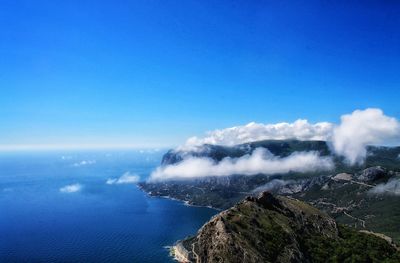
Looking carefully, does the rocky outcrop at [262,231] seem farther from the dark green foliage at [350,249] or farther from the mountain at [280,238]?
the dark green foliage at [350,249]

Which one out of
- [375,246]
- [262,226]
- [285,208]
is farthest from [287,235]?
[375,246]

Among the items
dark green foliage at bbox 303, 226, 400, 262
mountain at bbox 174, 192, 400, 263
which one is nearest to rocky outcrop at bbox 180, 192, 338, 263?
mountain at bbox 174, 192, 400, 263

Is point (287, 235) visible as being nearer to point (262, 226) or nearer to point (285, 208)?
point (262, 226)

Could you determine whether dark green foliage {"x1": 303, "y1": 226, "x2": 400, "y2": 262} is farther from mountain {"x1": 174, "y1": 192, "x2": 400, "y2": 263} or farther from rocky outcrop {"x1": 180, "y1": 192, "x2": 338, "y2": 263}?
rocky outcrop {"x1": 180, "y1": 192, "x2": 338, "y2": 263}

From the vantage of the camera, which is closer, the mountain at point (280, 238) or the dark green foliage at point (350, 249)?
the mountain at point (280, 238)

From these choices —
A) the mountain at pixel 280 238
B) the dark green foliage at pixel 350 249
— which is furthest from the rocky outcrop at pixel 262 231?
the dark green foliage at pixel 350 249

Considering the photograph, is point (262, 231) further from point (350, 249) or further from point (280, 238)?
point (350, 249)

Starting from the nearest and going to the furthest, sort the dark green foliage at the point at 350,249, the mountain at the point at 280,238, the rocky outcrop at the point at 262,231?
the rocky outcrop at the point at 262,231 < the mountain at the point at 280,238 < the dark green foliage at the point at 350,249

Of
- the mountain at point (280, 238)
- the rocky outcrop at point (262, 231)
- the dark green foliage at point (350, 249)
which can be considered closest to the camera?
the rocky outcrop at point (262, 231)

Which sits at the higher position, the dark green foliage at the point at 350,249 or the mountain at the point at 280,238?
the mountain at the point at 280,238

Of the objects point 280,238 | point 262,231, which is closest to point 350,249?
point 280,238

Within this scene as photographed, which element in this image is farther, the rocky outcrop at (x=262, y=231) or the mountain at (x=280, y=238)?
the mountain at (x=280, y=238)
